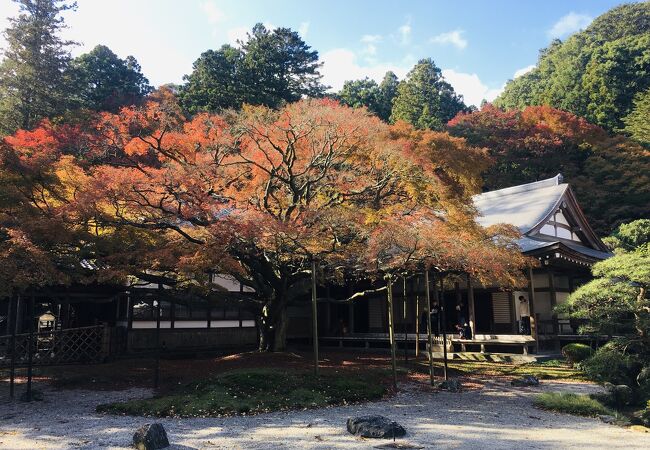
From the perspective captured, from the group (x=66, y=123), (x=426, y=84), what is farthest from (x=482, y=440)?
(x=426, y=84)

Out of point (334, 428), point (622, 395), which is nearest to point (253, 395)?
point (334, 428)

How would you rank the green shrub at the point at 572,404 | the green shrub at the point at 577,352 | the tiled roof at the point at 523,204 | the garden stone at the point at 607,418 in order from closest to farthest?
the garden stone at the point at 607,418 < the green shrub at the point at 572,404 < the green shrub at the point at 577,352 < the tiled roof at the point at 523,204

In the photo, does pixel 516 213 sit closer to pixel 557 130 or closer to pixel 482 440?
pixel 482 440

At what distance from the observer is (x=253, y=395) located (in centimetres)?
934

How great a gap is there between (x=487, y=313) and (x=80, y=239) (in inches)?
559

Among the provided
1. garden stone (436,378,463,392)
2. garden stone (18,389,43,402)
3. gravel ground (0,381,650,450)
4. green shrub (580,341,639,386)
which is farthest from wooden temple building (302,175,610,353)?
garden stone (18,389,43,402)

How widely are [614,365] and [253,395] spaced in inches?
284

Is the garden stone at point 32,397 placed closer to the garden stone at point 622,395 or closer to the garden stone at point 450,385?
the garden stone at point 450,385

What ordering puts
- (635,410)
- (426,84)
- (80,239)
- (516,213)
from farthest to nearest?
(426,84) → (516,213) → (80,239) → (635,410)

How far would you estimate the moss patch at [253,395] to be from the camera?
8.55 metres

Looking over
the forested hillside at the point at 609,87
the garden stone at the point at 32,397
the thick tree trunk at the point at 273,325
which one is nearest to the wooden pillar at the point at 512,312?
the thick tree trunk at the point at 273,325

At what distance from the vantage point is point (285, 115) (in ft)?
43.9

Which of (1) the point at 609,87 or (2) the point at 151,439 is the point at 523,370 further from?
(1) the point at 609,87

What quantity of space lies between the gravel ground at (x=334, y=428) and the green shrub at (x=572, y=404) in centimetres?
32
